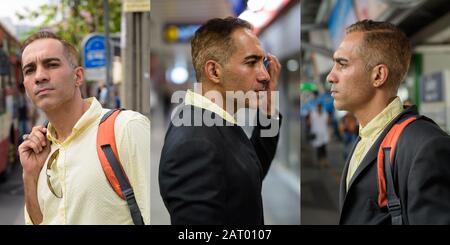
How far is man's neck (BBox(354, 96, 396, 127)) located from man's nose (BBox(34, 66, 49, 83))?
0.81 meters

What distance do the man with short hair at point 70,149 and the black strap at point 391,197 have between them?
1.98ft

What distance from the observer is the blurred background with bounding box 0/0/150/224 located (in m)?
1.67

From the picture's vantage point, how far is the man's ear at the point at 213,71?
1.27 m

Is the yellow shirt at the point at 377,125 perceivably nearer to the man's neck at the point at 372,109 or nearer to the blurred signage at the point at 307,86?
the man's neck at the point at 372,109

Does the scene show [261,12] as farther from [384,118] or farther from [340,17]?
[340,17]

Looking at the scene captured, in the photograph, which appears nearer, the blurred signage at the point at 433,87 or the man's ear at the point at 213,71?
the man's ear at the point at 213,71

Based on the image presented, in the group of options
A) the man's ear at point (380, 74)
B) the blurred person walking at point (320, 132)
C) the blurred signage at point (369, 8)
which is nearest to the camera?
the man's ear at point (380, 74)

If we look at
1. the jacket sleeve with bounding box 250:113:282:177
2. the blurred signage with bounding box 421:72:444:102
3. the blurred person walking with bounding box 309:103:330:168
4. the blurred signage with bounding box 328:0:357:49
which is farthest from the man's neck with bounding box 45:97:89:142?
the blurred person walking with bounding box 309:103:330:168

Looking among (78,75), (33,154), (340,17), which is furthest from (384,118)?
(340,17)

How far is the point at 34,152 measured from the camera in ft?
4.67

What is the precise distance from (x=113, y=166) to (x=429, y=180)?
747 mm

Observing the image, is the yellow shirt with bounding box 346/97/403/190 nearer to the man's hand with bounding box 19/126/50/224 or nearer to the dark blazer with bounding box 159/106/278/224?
the dark blazer with bounding box 159/106/278/224

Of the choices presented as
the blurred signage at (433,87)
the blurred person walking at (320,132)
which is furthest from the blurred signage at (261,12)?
the blurred person walking at (320,132)

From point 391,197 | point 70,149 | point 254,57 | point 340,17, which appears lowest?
point 391,197
